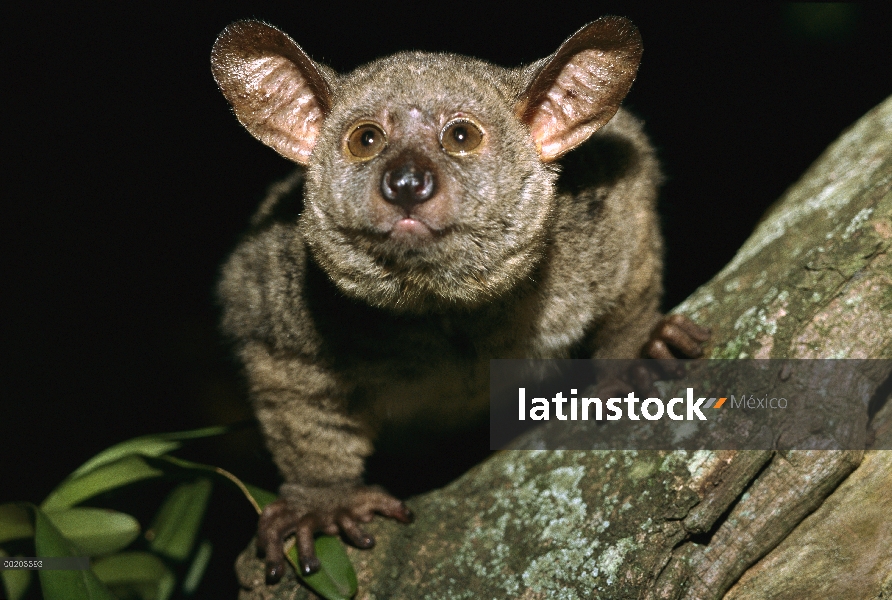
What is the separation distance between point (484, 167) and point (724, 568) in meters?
1.26

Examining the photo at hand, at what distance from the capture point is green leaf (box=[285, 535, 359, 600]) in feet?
7.74

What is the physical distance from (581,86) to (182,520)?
7.00 ft

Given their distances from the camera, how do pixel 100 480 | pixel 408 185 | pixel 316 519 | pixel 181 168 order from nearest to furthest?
pixel 408 185
pixel 316 519
pixel 100 480
pixel 181 168

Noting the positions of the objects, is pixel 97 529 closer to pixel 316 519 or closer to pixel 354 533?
pixel 316 519

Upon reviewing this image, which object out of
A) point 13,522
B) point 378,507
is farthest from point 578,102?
point 13,522

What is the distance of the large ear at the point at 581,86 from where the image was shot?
6.95ft

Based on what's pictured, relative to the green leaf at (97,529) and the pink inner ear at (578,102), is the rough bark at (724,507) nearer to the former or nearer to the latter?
the green leaf at (97,529)

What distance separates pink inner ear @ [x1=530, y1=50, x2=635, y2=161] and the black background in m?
1.34

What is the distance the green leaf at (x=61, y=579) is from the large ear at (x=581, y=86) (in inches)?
70.9

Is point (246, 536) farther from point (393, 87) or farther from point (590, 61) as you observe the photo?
point (590, 61)

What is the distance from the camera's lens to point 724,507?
2.13 m

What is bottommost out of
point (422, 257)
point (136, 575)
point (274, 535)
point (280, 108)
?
point (136, 575)

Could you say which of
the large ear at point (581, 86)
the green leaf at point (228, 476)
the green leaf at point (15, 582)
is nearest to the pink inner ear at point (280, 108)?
the large ear at point (581, 86)

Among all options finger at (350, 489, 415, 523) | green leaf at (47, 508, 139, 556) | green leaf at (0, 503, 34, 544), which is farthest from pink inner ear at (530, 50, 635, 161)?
green leaf at (0, 503, 34, 544)
